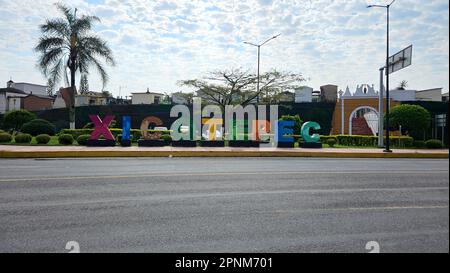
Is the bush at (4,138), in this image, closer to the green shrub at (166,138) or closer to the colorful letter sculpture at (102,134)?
the colorful letter sculpture at (102,134)

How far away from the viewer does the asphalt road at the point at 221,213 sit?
13.9 ft

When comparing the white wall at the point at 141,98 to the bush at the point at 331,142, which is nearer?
the bush at the point at 331,142

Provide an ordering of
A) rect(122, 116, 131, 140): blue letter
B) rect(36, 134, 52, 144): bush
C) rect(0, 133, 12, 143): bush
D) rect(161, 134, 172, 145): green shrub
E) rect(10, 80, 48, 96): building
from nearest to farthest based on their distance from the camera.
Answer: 1. rect(122, 116, 131, 140): blue letter
2. rect(36, 134, 52, 144): bush
3. rect(0, 133, 12, 143): bush
4. rect(161, 134, 172, 145): green shrub
5. rect(10, 80, 48, 96): building

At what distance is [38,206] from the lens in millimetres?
6453

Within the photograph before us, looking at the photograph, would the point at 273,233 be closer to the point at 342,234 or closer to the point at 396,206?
the point at 342,234

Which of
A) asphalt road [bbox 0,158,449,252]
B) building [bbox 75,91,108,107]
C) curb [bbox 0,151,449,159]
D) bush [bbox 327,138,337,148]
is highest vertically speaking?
building [bbox 75,91,108,107]

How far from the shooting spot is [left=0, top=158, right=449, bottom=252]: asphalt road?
4.24 meters

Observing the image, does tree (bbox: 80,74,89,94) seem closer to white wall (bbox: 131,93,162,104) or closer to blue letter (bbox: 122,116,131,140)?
blue letter (bbox: 122,116,131,140)

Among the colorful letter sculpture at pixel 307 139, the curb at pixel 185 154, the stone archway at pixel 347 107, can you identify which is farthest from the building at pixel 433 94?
the colorful letter sculpture at pixel 307 139

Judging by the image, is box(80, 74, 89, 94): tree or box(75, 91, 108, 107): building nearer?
box(80, 74, 89, 94): tree

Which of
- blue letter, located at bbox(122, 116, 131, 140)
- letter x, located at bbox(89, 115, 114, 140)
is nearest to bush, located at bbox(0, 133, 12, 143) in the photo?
letter x, located at bbox(89, 115, 114, 140)

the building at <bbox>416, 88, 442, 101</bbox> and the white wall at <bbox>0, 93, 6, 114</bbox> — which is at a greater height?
the white wall at <bbox>0, 93, 6, 114</bbox>
